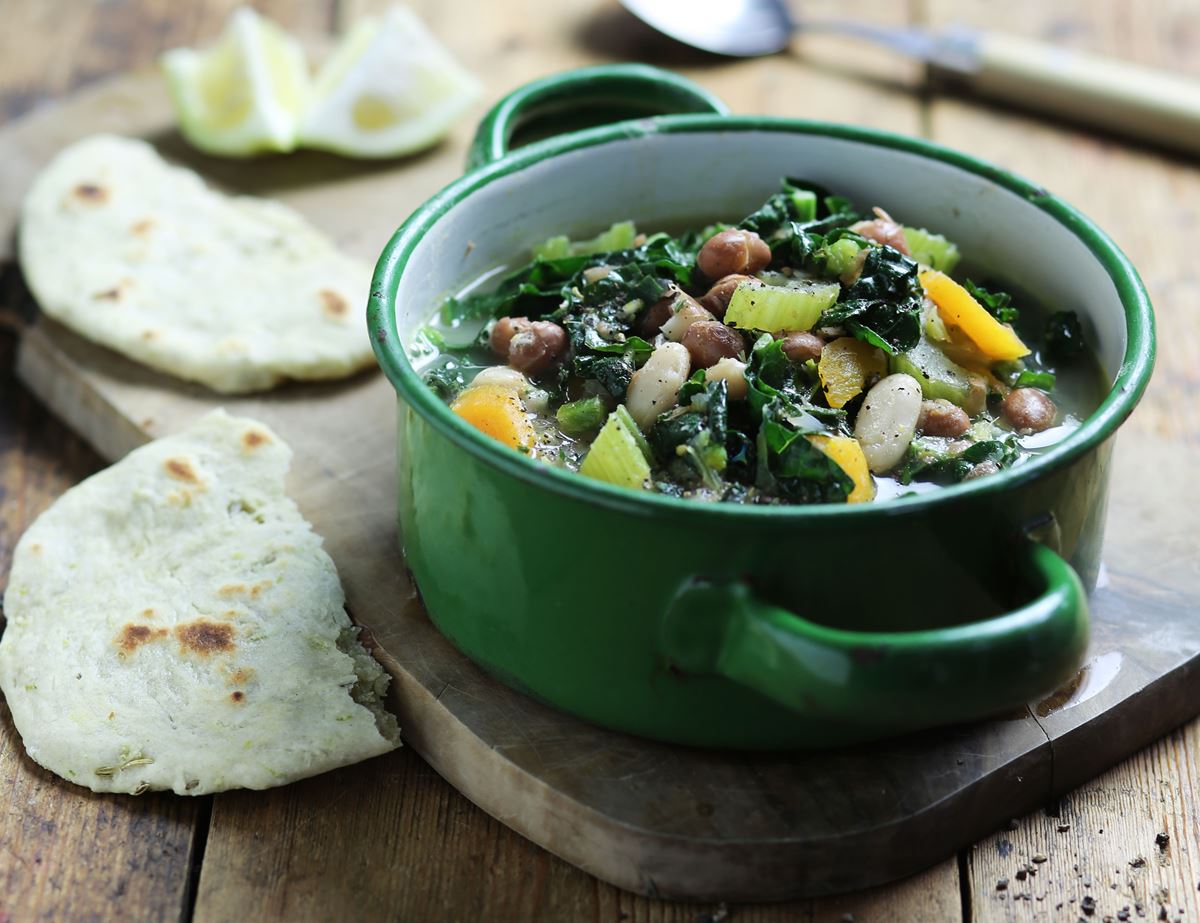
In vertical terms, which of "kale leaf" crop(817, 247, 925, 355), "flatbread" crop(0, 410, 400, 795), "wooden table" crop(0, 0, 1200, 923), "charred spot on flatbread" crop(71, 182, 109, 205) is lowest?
"wooden table" crop(0, 0, 1200, 923)

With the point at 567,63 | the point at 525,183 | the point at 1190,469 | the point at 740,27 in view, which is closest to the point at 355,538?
the point at 525,183

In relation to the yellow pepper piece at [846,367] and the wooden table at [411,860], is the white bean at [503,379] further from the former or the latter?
the wooden table at [411,860]

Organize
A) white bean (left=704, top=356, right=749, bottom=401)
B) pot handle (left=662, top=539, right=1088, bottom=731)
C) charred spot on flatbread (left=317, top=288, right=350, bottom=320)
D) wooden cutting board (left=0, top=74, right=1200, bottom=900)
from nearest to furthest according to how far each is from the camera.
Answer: pot handle (left=662, top=539, right=1088, bottom=731) < wooden cutting board (left=0, top=74, right=1200, bottom=900) < white bean (left=704, top=356, right=749, bottom=401) < charred spot on flatbread (left=317, top=288, right=350, bottom=320)

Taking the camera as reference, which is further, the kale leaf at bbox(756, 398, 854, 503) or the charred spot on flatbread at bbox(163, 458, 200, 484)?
the charred spot on flatbread at bbox(163, 458, 200, 484)

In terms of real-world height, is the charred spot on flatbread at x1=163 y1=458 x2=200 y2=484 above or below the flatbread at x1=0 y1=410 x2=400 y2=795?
above

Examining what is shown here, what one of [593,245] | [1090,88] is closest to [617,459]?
[593,245]

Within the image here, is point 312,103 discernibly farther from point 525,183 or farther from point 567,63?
Answer: point 525,183

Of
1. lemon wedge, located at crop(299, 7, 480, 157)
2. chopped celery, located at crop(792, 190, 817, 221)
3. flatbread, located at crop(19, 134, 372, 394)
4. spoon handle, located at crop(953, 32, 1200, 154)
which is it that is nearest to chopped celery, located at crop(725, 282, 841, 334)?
chopped celery, located at crop(792, 190, 817, 221)

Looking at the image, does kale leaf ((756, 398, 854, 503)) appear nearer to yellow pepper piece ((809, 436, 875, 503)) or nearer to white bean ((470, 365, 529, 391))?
yellow pepper piece ((809, 436, 875, 503))
